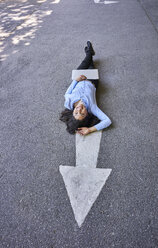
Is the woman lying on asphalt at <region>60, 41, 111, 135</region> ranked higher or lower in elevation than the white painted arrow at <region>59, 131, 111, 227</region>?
higher

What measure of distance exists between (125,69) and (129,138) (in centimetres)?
161

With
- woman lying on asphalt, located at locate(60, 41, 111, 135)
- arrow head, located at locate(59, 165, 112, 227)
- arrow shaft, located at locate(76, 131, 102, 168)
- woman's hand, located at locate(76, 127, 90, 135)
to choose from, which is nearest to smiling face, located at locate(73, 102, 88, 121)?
woman lying on asphalt, located at locate(60, 41, 111, 135)

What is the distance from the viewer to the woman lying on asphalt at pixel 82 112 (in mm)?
2271

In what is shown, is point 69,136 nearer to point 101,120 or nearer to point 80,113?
point 80,113

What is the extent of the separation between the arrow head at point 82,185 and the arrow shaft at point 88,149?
0.08 metres

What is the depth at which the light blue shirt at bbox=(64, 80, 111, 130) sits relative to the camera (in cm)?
236

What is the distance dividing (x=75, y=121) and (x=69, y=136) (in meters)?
0.26

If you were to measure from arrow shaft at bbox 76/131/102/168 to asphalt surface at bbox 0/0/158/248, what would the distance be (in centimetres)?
8

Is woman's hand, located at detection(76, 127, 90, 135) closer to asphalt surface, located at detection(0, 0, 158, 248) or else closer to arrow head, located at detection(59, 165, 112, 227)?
asphalt surface, located at detection(0, 0, 158, 248)

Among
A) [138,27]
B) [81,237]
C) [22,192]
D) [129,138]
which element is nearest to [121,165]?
[129,138]

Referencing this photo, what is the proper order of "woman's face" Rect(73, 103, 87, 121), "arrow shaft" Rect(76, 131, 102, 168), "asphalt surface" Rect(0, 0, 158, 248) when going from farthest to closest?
"woman's face" Rect(73, 103, 87, 121) < "arrow shaft" Rect(76, 131, 102, 168) < "asphalt surface" Rect(0, 0, 158, 248)

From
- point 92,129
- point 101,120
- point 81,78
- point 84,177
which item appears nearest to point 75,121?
point 92,129

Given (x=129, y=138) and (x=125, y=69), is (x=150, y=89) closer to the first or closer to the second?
(x=125, y=69)

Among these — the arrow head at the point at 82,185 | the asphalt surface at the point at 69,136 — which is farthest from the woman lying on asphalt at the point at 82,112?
the arrow head at the point at 82,185
